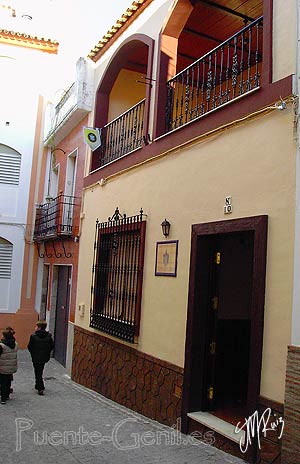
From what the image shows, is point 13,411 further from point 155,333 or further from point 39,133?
point 39,133

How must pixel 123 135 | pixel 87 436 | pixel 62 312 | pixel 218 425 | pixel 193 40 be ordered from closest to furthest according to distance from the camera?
pixel 218 425 < pixel 87 436 < pixel 193 40 < pixel 123 135 < pixel 62 312

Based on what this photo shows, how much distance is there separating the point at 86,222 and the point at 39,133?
6253 mm

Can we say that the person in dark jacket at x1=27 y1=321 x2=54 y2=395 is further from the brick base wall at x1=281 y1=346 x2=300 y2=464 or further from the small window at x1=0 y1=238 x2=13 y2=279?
the small window at x1=0 y1=238 x2=13 y2=279

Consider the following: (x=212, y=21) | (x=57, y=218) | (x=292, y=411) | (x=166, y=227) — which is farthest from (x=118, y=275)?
(x=212, y=21)

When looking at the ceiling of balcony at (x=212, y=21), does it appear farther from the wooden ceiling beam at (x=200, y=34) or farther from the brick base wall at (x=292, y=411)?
the brick base wall at (x=292, y=411)

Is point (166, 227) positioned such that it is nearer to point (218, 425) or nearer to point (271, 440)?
point (218, 425)

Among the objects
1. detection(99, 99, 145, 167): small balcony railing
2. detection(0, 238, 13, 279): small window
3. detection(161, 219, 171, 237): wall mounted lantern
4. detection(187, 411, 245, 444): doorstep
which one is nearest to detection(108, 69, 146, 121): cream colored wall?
detection(99, 99, 145, 167): small balcony railing

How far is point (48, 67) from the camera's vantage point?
15.2m

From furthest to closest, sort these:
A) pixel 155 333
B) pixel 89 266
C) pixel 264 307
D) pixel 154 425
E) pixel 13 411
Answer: pixel 89 266
pixel 13 411
pixel 155 333
pixel 154 425
pixel 264 307

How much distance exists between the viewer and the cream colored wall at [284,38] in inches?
181

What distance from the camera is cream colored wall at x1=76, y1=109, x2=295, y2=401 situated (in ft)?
14.3

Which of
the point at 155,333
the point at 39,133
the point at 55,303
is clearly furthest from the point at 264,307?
the point at 39,133

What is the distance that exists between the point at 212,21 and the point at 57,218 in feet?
20.9

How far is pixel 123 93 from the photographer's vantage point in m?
10.5
